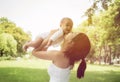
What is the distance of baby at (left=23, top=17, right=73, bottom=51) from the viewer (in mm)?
2041

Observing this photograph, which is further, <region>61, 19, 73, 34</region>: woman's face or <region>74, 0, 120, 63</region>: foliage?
<region>74, 0, 120, 63</region>: foliage

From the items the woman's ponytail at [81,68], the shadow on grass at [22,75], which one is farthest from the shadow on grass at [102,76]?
the woman's ponytail at [81,68]

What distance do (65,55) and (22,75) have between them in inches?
43.2

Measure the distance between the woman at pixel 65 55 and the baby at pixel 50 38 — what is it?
0.13 feet

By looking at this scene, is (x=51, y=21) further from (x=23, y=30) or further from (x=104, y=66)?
(x=104, y=66)

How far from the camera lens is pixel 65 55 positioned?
82.1 inches

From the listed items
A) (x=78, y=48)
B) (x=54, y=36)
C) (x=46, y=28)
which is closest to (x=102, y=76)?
(x=46, y=28)

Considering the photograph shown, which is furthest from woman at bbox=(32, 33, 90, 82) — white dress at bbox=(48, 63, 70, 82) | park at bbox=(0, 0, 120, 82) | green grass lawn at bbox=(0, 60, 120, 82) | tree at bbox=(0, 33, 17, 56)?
tree at bbox=(0, 33, 17, 56)

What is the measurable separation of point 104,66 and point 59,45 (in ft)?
4.50

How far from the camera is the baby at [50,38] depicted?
2041mm

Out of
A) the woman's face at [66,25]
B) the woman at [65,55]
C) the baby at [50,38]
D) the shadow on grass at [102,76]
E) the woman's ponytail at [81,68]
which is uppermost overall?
the woman's face at [66,25]

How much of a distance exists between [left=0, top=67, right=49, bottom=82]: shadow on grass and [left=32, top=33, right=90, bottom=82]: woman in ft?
2.38

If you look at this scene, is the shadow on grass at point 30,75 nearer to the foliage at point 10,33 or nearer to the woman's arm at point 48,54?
the foliage at point 10,33

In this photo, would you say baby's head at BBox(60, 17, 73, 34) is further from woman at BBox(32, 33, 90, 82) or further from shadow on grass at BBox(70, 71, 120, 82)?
shadow on grass at BBox(70, 71, 120, 82)
